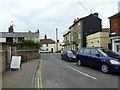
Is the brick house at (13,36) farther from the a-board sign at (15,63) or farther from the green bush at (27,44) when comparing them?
the a-board sign at (15,63)

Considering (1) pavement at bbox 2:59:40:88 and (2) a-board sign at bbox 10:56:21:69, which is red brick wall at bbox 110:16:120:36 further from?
(1) pavement at bbox 2:59:40:88

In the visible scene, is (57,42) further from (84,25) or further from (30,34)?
(84,25)

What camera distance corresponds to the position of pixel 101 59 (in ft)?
38.1

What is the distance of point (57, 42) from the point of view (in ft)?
255

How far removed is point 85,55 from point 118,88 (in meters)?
6.91

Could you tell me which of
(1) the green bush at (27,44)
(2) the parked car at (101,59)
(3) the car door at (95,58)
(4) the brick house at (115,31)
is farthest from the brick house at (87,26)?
(3) the car door at (95,58)

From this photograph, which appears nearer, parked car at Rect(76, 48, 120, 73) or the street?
the street

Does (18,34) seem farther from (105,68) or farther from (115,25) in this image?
(105,68)

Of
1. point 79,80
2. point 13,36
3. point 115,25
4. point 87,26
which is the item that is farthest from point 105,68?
point 13,36

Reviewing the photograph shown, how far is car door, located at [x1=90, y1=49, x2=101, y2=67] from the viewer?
12.0 m

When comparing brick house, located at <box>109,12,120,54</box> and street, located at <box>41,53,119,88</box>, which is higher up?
brick house, located at <box>109,12,120,54</box>

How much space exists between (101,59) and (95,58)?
29.8 inches

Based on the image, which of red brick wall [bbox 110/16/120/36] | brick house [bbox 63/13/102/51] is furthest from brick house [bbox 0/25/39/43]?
red brick wall [bbox 110/16/120/36]

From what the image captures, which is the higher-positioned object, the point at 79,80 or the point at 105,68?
the point at 105,68
